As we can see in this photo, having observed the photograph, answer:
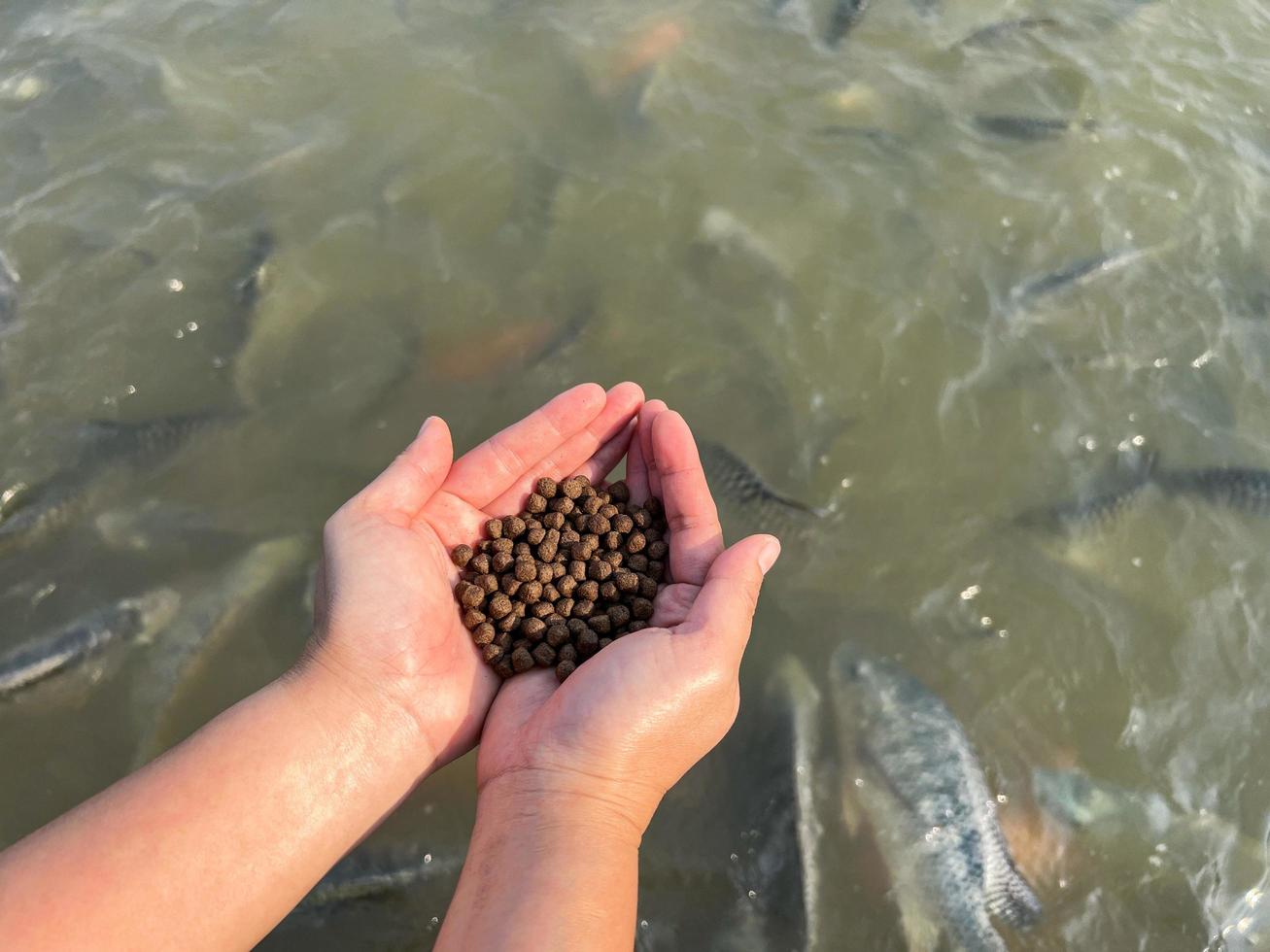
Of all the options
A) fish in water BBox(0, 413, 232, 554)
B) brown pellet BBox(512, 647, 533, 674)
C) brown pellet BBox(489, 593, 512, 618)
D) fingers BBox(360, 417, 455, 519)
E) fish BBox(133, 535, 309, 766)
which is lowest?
fish BBox(133, 535, 309, 766)

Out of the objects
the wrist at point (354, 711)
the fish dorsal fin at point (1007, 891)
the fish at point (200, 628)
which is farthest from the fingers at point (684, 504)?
the fish at point (200, 628)

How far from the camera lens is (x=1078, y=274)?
14.6ft

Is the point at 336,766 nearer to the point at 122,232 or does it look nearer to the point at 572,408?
the point at 572,408

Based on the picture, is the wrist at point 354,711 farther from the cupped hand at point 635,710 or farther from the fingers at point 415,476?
the fingers at point 415,476

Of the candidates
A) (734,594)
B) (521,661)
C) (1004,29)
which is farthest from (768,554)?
(1004,29)

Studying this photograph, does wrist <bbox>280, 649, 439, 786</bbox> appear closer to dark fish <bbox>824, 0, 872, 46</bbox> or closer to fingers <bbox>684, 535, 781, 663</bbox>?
fingers <bbox>684, 535, 781, 663</bbox>

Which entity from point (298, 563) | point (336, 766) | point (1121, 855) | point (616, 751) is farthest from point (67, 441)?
point (1121, 855)

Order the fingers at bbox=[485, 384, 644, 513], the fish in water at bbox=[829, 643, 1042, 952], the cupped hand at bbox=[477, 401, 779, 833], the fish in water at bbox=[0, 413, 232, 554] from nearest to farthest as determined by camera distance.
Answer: the cupped hand at bbox=[477, 401, 779, 833]
the fish in water at bbox=[829, 643, 1042, 952]
the fingers at bbox=[485, 384, 644, 513]
the fish in water at bbox=[0, 413, 232, 554]

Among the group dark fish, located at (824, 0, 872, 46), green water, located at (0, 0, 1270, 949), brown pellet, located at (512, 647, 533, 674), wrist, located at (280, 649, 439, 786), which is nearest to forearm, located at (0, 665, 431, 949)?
wrist, located at (280, 649, 439, 786)

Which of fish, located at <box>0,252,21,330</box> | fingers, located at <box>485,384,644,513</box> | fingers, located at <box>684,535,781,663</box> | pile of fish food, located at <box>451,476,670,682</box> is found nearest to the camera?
fingers, located at <box>684,535,781,663</box>

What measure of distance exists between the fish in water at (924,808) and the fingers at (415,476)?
5.35 ft

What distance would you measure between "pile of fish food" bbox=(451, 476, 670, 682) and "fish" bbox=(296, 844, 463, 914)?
0.73 meters

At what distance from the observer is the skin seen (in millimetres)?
1886

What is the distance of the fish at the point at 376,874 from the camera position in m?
2.66
